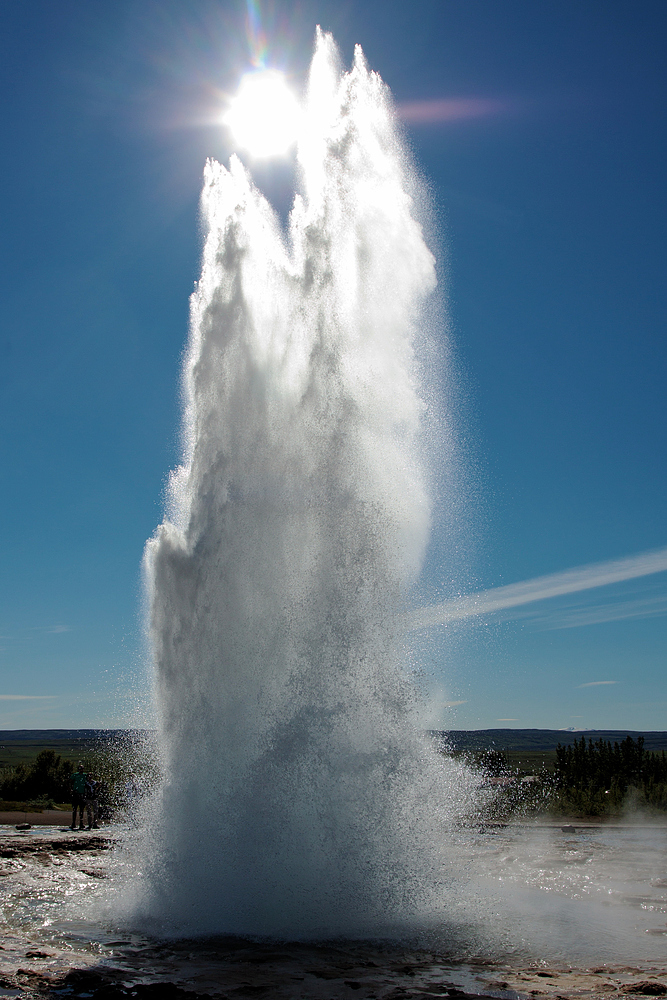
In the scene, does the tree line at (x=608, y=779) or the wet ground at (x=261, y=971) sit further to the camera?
the tree line at (x=608, y=779)

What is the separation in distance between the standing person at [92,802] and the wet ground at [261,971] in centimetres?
1017

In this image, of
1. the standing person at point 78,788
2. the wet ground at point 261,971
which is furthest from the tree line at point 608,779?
the wet ground at point 261,971

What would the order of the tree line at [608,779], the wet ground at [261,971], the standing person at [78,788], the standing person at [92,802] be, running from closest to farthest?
the wet ground at [261,971] → the standing person at [78,788] → the standing person at [92,802] → the tree line at [608,779]

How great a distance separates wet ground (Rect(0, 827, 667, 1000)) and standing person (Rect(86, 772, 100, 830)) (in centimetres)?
1017

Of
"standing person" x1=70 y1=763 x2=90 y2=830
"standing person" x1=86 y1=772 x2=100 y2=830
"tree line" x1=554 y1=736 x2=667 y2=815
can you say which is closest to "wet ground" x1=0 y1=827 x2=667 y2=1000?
"standing person" x1=70 y1=763 x2=90 y2=830

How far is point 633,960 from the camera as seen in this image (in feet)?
25.4

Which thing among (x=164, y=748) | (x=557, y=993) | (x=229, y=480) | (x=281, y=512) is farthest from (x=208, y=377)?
(x=557, y=993)

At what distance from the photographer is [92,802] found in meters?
19.2

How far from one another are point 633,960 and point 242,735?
203 inches

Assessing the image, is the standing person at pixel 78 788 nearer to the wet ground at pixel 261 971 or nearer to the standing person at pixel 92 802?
the standing person at pixel 92 802

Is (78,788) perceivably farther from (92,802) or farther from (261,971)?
(261,971)

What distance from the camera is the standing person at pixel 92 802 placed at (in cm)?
1894

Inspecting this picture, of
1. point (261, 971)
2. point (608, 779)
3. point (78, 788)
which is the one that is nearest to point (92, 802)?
point (78, 788)

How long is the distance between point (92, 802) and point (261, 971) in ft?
45.2
